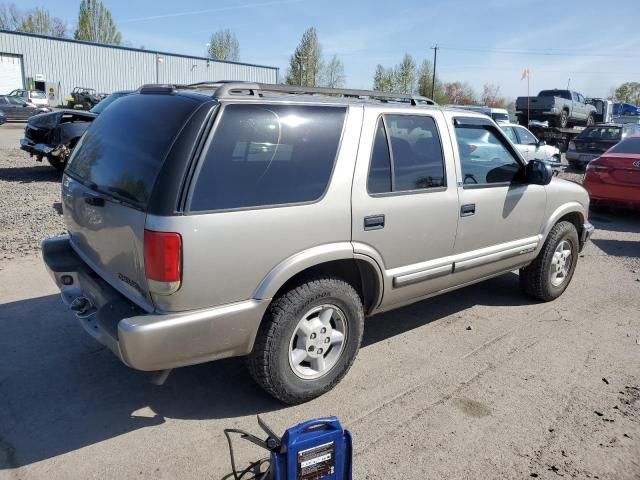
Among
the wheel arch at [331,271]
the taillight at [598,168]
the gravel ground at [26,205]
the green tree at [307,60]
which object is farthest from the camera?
the green tree at [307,60]

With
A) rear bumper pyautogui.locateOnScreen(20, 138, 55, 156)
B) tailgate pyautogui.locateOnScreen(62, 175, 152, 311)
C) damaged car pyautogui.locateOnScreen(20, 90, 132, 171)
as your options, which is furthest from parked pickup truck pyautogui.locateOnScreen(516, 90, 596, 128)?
tailgate pyautogui.locateOnScreen(62, 175, 152, 311)

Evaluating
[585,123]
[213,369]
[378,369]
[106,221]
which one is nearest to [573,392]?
[378,369]

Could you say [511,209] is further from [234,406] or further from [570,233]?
[234,406]

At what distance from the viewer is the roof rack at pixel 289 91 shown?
9.61ft

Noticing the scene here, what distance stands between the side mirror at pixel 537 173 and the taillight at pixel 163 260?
10.4 ft

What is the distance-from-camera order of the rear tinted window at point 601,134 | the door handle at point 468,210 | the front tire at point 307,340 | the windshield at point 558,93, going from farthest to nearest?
1. the windshield at point 558,93
2. the rear tinted window at point 601,134
3. the door handle at point 468,210
4. the front tire at point 307,340

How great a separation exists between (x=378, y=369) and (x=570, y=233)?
268 cm

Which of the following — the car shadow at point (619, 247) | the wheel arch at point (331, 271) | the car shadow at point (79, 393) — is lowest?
the car shadow at point (79, 393)

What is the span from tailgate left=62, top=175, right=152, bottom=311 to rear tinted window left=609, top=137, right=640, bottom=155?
31.3 ft

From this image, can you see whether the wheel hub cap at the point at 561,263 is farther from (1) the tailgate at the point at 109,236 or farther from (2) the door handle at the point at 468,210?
(1) the tailgate at the point at 109,236

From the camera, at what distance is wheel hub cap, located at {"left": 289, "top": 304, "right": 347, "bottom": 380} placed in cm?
321

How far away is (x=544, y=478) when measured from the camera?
2.73 meters

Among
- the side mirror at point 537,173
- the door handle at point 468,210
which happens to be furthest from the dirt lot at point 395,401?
the side mirror at point 537,173

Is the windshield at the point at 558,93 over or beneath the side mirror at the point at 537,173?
over
